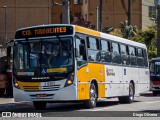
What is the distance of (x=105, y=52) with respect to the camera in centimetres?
2056

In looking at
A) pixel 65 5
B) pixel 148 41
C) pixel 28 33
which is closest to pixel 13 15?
pixel 148 41

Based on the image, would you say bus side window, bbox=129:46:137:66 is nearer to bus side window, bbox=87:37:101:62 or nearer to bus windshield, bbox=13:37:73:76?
bus side window, bbox=87:37:101:62

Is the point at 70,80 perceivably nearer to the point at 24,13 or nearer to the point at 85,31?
the point at 85,31

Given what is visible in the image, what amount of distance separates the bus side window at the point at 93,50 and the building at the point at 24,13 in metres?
55.9

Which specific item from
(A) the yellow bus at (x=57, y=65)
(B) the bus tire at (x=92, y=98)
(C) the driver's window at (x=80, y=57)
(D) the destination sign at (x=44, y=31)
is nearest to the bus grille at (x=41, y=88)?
(A) the yellow bus at (x=57, y=65)

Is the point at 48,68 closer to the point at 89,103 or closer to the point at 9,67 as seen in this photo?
the point at 89,103

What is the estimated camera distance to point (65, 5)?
25.8m

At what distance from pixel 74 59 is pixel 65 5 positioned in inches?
351

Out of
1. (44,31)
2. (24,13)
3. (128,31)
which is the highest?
(24,13)

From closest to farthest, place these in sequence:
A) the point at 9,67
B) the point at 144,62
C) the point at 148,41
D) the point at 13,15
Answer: the point at 9,67
the point at 144,62
the point at 148,41
the point at 13,15

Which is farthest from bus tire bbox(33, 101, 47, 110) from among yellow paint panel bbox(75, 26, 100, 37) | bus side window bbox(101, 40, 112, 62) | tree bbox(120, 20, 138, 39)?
tree bbox(120, 20, 138, 39)

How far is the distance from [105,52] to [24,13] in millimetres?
55882

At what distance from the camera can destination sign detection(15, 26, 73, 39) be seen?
17781 millimetres

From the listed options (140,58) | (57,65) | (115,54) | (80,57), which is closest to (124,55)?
(115,54)
